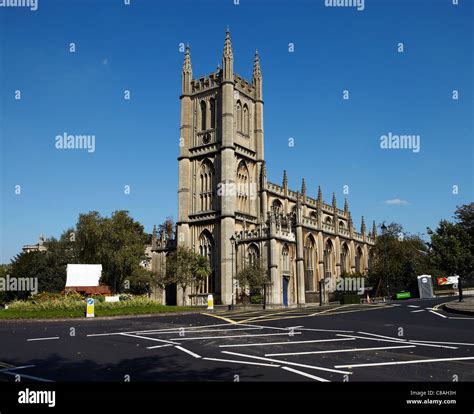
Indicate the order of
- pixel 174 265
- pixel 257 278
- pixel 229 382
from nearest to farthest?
pixel 229 382, pixel 257 278, pixel 174 265

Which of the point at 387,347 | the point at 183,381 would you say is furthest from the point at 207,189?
the point at 183,381

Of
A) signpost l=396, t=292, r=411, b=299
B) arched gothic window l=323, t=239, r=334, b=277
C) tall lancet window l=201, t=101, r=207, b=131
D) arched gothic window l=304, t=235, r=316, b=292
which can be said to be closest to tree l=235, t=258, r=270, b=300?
arched gothic window l=304, t=235, r=316, b=292

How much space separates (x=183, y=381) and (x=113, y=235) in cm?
5172

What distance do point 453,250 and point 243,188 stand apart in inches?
1383

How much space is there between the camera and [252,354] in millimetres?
11789

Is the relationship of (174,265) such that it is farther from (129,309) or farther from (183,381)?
(183,381)

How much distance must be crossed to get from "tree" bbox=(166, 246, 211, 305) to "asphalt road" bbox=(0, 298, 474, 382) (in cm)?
2948

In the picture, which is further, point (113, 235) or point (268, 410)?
point (113, 235)

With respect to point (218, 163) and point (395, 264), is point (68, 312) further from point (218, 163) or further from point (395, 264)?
point (395, 264)

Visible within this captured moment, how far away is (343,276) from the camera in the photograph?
207 feet

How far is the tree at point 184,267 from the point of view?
48.1 m
